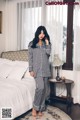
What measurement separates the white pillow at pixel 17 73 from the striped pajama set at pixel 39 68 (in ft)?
1.33

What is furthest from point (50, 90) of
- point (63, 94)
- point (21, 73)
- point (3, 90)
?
point (3, 90)

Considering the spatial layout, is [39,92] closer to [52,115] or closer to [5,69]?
[52,115]

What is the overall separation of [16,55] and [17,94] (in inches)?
59.5

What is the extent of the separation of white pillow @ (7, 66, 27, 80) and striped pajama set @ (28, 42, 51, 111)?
406 mm

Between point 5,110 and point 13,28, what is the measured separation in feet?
8.16

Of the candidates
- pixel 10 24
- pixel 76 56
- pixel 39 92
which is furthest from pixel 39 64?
pixel 10 24

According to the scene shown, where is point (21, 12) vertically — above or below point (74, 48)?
above

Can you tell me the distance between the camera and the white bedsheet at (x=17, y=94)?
10.4 ft

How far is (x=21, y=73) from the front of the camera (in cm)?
410

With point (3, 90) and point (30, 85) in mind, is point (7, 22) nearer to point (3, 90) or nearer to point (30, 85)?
point (30, 85)

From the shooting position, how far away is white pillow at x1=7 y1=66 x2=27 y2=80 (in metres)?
4.06

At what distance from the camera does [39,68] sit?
3.69 m

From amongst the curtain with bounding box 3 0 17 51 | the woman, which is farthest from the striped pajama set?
the curtain with bounding box 3 0 17 51

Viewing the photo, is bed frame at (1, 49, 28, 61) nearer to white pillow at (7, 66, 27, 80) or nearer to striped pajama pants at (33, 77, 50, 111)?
white pillow at (7, 66, 27, 80)
